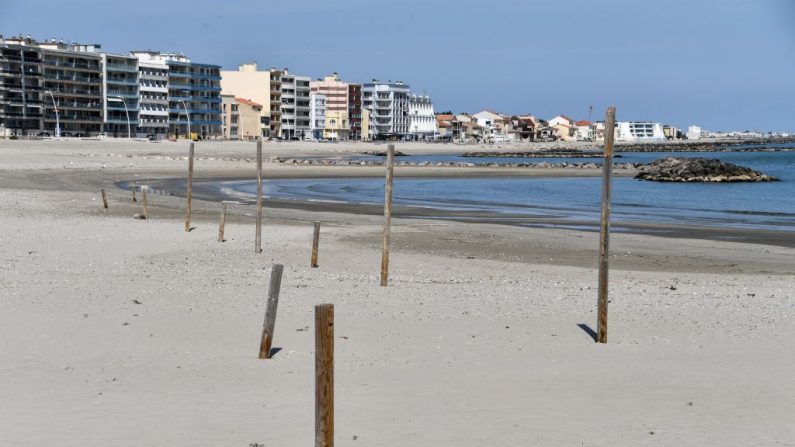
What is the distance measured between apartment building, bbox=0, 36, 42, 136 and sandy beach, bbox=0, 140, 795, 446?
11045 centimetres

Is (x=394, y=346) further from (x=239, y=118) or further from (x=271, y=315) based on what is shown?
(x=239, y=118)

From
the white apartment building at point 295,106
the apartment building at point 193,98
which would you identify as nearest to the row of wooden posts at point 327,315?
the apartment building at point 193,98

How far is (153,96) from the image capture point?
14538 centimetres

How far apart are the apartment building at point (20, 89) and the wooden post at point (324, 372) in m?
125

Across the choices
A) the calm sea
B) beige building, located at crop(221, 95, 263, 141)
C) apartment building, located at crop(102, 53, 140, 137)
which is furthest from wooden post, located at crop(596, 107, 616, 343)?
beige building, located at crop(221, 95, 263, 141)

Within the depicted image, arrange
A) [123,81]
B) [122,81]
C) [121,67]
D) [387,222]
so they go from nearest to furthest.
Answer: [387,222] → [122,81] → [123,81] → [121,67]

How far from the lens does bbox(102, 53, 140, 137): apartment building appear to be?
137250 millimetres

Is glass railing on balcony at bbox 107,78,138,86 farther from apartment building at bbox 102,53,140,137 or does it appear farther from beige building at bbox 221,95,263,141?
beige building at bbox 221,95,263,141

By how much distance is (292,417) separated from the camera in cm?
820

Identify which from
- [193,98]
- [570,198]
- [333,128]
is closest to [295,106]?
[333,128]

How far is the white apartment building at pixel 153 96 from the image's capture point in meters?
144

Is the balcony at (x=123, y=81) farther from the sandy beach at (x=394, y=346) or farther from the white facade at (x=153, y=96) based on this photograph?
the sandy beach at (x=394, y=346)

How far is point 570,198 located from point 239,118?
12060 cm

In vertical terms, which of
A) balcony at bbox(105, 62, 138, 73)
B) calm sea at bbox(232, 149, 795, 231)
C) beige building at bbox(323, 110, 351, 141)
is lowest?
calm sea at bbox(232, 149, 795, 231)
